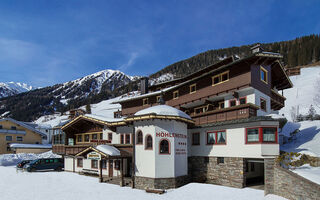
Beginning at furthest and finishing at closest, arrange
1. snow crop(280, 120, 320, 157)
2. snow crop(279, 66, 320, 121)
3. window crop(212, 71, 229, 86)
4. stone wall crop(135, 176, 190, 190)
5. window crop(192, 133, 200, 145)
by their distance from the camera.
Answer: snow crop(279, 66, 320, 121), window crop(192, 133, 200, 145), window crop(212, 71, 229, 86), stone wall crop(135, 176, 190, 190), snow crop(280, 120, 320, 157)

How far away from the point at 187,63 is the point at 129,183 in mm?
154804

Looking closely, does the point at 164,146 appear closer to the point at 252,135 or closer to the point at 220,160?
the point at 220,160

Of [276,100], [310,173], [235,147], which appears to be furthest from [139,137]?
[276,100]

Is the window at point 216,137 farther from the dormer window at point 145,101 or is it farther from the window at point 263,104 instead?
the dormer window at point 145,101

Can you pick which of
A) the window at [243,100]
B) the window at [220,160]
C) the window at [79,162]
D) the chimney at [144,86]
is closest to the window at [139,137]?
the window at [220,160]

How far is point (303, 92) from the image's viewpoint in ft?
202

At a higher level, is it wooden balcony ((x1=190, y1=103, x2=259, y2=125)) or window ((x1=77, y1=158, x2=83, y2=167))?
wooden balcony ((x1=190, y1=103, x2=259, y2=125))

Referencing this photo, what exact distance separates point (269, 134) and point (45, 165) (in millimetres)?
31242

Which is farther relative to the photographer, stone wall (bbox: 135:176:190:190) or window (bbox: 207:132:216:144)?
window (bbox: 207:132:216:144)

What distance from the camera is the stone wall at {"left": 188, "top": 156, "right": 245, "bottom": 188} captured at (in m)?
19.6

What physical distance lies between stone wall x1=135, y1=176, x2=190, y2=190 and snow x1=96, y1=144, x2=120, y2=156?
3481mm

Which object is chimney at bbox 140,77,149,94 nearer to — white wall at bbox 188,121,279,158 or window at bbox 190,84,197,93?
window at bbox 190,84,197,93

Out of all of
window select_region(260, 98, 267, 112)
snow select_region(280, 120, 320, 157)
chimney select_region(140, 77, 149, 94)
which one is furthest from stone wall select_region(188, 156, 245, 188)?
chimney select_region(140, 77, 149, 94)

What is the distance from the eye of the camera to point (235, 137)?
66.6 ft
